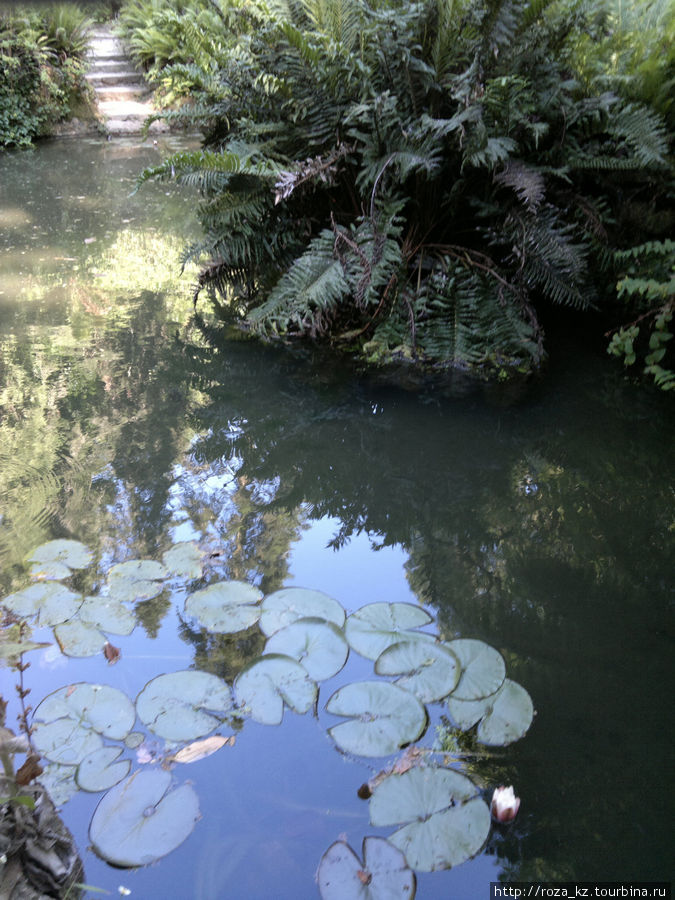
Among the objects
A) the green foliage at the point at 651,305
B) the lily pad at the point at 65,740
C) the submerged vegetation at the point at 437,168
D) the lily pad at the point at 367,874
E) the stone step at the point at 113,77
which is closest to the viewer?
the lily pad at the point at 367,874

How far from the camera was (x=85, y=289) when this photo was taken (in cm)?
400

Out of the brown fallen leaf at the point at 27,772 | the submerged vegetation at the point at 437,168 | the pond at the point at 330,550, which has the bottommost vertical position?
the pond at the point at 330,550

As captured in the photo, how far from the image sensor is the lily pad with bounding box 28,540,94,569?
2.02 m

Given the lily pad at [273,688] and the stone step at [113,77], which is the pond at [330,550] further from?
the stone step at [113,77]

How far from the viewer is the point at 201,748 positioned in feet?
4.92

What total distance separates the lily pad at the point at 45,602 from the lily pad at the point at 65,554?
99mm

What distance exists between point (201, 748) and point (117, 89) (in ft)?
32.0

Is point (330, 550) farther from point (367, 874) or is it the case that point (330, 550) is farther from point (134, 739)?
point (367, 874)

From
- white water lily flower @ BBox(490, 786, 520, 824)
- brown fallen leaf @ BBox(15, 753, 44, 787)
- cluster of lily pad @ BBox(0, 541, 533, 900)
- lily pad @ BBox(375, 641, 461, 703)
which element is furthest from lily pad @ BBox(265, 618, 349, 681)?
brown fallen leaf @ BBox(15, 753, 44, 787)

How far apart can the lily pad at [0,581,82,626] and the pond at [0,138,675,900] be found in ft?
0.12

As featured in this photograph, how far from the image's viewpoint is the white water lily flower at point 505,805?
1.35 m

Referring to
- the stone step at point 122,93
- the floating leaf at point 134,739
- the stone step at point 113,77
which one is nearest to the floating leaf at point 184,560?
the floating leaf at point 134,739

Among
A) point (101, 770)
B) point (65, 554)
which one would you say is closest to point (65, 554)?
point (65, 554)

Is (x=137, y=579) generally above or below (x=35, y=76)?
below
